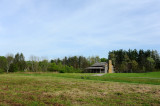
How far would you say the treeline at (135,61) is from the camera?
6278cm

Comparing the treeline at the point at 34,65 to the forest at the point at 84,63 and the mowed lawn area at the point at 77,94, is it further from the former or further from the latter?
the mowed lawn area at the point at 77,94

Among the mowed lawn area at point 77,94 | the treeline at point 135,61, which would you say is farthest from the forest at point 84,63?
the mowed lawn area at point 77,94

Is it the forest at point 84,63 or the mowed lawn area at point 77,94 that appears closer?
the mowed lawn area at point 77,94

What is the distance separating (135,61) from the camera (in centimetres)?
6394

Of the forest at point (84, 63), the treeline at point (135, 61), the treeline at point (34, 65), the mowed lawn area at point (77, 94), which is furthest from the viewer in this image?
the treeline at point (135, 61)

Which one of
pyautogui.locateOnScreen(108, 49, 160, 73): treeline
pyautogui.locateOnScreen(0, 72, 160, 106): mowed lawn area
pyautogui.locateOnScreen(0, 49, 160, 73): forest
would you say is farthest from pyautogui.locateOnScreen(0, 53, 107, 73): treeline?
pyautogui.locateOnScreen(0, 72, 160, 106): mowed lawn area

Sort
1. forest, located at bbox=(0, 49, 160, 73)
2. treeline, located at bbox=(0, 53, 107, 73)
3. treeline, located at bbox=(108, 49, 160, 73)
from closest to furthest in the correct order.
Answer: treeline, located at bbox=(0, 53, 107, 73) < forest, located at bbox=(0, 49, 160, 73) < treeline, located at bbox=(108, 49, 160, 73)

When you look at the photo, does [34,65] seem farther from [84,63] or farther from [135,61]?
[135,61]

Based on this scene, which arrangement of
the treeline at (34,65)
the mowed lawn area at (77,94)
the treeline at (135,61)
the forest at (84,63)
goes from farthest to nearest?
1. the treeline at (135,61)
2. the forest at (84,63)
3. the treeline at (34,65)
4. the mowed lawn area at (77,94)

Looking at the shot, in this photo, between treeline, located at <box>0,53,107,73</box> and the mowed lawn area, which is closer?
the mowed lawn area

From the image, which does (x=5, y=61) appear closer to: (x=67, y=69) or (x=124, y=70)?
(x=67, y=69)

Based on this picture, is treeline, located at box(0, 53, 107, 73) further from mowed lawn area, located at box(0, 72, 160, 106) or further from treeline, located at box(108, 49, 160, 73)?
mowed lawn area, located at box(0, 72, 160, 106)

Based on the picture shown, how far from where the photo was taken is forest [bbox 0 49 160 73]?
2248 inches

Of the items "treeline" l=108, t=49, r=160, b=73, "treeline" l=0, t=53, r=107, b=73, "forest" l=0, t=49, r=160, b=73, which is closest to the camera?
"treeline" l=0, t=53, r=107, b=73
